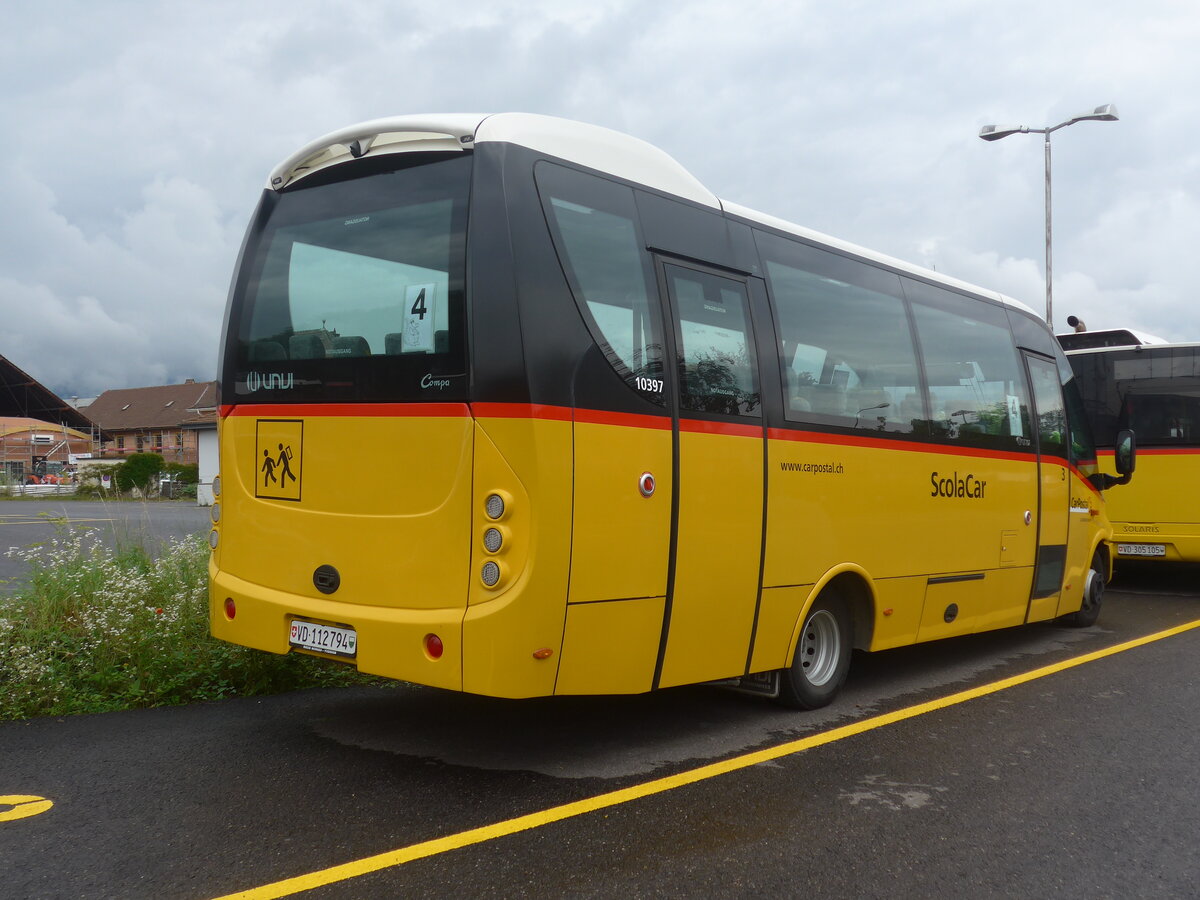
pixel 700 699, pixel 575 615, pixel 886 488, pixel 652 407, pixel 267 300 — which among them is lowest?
pixel 700 699

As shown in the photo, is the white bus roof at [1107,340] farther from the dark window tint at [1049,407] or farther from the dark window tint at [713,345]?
the dark window tint at [713,345]

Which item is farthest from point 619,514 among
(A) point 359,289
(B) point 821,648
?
(B) point 821,648

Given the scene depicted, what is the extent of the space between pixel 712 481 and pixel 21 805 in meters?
3.47

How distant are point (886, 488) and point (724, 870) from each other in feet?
11.3

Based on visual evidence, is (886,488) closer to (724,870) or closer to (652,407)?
(652,407)

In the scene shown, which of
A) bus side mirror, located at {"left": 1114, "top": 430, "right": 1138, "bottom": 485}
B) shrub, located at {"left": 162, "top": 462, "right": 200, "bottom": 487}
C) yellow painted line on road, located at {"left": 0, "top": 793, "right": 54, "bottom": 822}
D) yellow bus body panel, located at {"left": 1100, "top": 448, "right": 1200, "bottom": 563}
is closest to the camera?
yellow painted line on road, located at {"left": 0, "top": 793, "right": 54, "bottom": 822}

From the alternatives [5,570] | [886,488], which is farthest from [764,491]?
[5,570]

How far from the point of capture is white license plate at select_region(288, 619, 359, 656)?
5.01 metres

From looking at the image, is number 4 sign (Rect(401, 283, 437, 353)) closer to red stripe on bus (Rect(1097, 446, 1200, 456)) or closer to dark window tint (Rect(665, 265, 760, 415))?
dark window tint (Rect(665, 265, 760, 415))

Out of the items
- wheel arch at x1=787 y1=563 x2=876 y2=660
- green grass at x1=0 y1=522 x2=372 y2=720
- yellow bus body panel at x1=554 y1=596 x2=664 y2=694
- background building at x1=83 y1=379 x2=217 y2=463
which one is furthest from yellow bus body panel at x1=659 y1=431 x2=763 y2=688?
Result: background building at x1=83 y1=379 x2=217 y2=463

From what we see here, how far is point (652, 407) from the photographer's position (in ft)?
16.9

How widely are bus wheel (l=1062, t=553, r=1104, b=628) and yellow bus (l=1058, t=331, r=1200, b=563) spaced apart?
8.50 feet

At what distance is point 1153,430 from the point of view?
490 inches

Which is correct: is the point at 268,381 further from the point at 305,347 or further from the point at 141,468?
the point at 141,468
